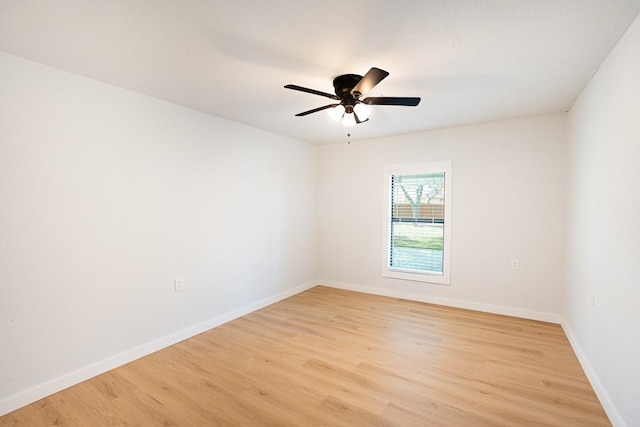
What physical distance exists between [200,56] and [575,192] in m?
3.43

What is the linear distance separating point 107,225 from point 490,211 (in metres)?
4.00

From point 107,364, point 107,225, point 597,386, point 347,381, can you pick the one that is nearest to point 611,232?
point 597,386

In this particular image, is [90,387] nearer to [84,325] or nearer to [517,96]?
[84,325]

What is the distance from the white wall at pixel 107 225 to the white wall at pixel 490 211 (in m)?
1.72

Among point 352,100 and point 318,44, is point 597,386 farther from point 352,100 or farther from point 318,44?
point 318,44

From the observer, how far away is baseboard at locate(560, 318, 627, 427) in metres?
1.80

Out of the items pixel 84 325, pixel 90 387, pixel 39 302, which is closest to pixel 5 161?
pixel 39 302

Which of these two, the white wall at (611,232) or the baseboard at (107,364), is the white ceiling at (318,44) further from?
the baseboard at (107,364)

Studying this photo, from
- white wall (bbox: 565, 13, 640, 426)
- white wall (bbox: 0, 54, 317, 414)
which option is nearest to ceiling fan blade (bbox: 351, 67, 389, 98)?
white wall (bbox: 565, 13, 640, 426)

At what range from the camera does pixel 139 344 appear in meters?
2.75

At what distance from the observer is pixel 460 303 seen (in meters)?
3.96

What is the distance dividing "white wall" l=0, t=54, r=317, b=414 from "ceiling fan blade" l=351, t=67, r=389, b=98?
1878mm

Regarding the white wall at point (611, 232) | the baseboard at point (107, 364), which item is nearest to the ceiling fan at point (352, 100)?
the white wall at point (611, 232)

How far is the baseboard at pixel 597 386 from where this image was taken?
70.9 inches
